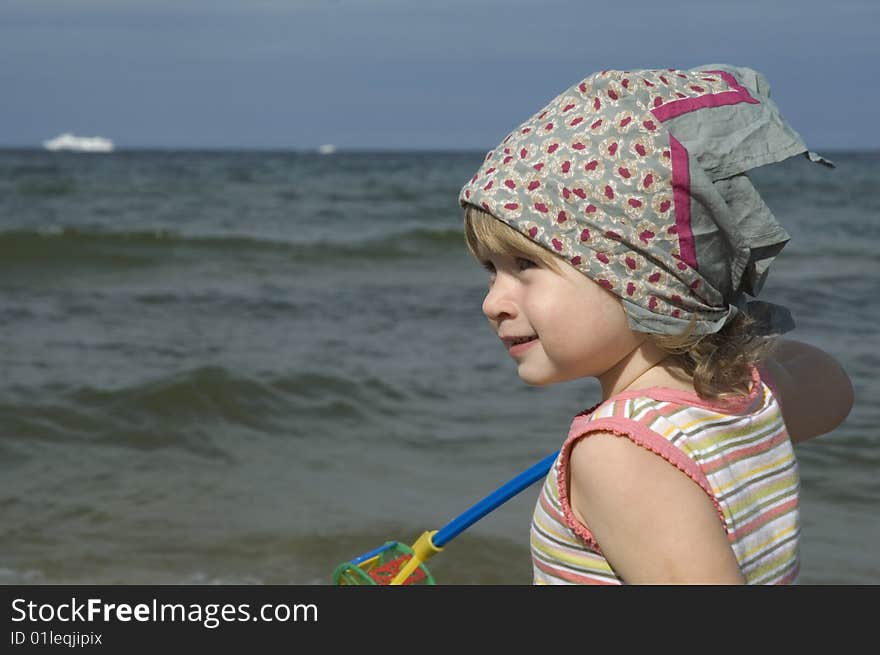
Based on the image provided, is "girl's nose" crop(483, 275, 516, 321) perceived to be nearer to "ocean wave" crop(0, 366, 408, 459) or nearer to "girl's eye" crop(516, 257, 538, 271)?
"girl's eye" crop(516, 257, 538, 271)

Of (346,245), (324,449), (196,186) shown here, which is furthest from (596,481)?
(196,186)

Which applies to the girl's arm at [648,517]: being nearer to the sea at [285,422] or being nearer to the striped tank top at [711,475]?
the striped tank top at [711,475]

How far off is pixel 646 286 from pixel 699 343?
0.16 m

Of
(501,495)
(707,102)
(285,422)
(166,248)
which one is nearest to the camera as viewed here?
(707,102)

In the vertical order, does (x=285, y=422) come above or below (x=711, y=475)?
below

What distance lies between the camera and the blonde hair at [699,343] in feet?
5.69

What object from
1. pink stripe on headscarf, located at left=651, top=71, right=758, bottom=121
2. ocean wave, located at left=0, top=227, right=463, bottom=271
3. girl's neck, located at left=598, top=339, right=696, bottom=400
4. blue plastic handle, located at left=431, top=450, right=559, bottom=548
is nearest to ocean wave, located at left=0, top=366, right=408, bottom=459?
blue plastic handle, located at left=431, top=450, right=559, bottom=548

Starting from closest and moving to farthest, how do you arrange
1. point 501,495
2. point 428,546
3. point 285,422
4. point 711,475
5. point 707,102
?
point 711,475
point 707,102
point 501,495
point 428,546
point 285,422

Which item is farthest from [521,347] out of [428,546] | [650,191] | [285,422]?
[285,422]

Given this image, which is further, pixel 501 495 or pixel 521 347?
pixel 501 495

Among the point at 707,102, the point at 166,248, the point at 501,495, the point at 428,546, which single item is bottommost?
the point at 166,248

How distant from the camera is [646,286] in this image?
1.70 m

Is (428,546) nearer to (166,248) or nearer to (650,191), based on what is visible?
(650,191)

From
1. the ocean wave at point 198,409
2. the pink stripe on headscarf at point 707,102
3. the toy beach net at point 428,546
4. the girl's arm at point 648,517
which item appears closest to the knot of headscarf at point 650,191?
the pink stripe on headscarf at point 707,102
